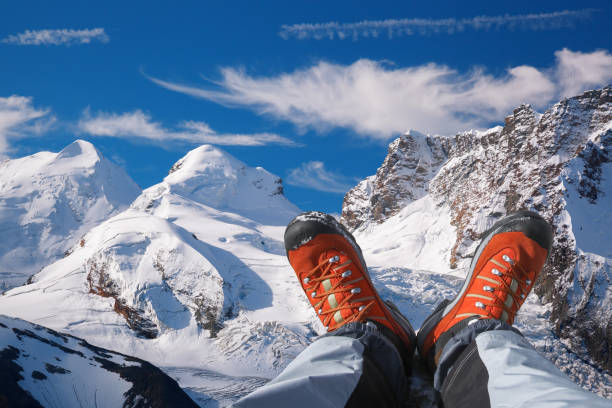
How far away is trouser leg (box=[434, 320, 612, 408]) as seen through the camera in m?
1.01

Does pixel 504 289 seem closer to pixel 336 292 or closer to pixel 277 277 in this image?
pixel 336 292

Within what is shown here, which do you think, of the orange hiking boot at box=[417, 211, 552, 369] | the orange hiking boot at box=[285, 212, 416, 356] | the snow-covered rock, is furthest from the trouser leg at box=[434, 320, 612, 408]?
the snow-covered rock

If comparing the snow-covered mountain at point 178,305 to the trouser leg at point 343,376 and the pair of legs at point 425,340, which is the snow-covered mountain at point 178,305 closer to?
the pair of legs at point 425,340

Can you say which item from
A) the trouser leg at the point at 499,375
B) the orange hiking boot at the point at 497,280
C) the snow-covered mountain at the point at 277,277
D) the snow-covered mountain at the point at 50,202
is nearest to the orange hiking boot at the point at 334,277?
the orange hiking boot at the point at 497,280

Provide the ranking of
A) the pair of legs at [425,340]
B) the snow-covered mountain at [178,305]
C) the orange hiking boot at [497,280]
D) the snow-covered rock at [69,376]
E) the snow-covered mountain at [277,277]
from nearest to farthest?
the pair of legs at [425,340] < the orange hiking boot at [497,280] < the snow-covered rock at [69,376] < the snow-covered mountain at [178,305] < the snow-covered mountain at [277,277]

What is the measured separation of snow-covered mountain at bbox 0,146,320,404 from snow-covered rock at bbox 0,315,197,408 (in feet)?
8.29

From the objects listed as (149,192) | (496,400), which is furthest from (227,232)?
(496,400)

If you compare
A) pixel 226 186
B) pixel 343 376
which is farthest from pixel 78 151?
pixel 343 376

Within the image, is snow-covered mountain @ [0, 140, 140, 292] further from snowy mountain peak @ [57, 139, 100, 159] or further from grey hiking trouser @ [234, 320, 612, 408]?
grey hiking trouser @ [234, 320, 612, 408]

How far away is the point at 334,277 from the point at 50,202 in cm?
6090

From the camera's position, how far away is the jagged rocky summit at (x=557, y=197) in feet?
60.7

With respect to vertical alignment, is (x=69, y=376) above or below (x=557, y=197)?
below

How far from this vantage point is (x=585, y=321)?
1808 cm

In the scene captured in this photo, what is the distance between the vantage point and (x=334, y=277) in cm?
246
